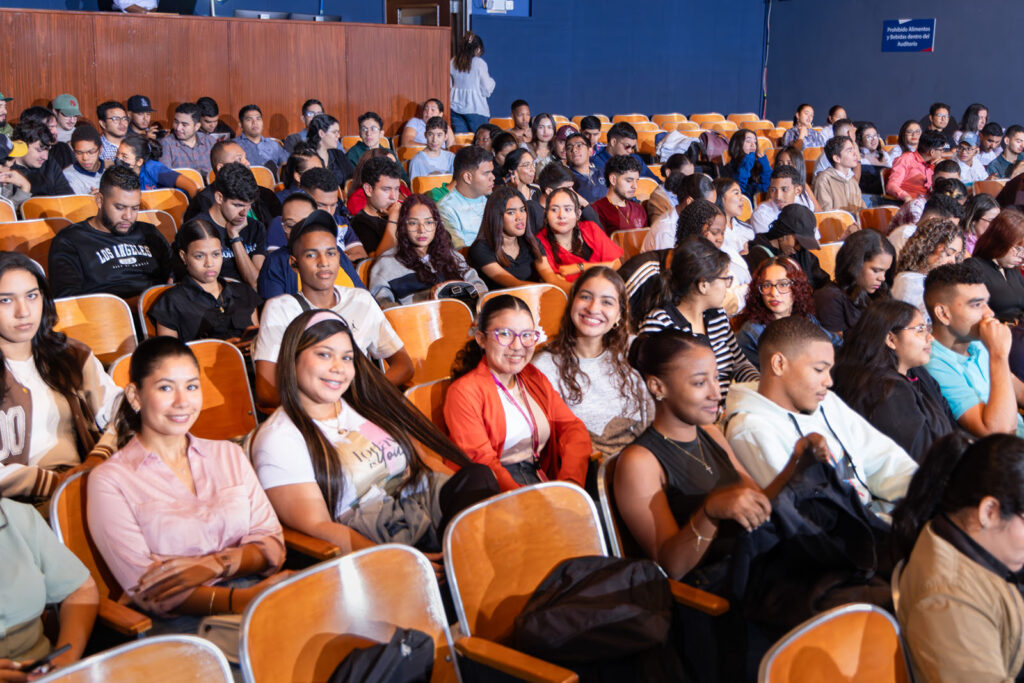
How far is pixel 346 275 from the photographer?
13.0 feet

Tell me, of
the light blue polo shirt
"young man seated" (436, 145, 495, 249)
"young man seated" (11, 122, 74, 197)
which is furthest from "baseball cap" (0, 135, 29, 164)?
the light blue polo shirt

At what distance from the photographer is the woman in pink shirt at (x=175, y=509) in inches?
82.4

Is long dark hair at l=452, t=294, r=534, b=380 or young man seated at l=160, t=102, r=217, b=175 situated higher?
young man seated at l=160, t=102, r=217, b=175

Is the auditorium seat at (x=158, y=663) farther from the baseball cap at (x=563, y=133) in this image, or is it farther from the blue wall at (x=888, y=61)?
the blue wall at (x=888, y=61)

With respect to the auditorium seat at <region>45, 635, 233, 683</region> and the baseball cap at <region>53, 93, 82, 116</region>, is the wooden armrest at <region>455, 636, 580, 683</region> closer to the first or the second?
Result: the auditorium seat at <region>45, 635, 233, 683</region>

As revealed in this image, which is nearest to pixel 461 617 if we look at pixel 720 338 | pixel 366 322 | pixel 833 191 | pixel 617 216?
pixel 366 322

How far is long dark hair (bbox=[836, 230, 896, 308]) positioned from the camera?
434 centimetres

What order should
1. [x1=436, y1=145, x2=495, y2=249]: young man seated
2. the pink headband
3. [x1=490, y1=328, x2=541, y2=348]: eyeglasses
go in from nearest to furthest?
the pink headband, [x1=490, y1=328, x2=541, y2=348]: eyeglasses, [x1=436, y1=145, x2=495, y2=249]: young man seated

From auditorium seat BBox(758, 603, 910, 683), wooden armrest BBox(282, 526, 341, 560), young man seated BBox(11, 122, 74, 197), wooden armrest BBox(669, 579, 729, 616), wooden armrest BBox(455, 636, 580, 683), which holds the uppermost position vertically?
young man seated BBox(11, 122, 74, 197)

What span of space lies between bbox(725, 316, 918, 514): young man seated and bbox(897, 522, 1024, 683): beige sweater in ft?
2.20

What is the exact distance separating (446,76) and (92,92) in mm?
3348

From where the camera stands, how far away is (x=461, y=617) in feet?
6.61

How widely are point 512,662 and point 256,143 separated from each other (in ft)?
21.5

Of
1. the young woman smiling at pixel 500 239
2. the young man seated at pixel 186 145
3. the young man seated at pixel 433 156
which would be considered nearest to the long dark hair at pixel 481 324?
the young woman smiling at pixel 500 239
